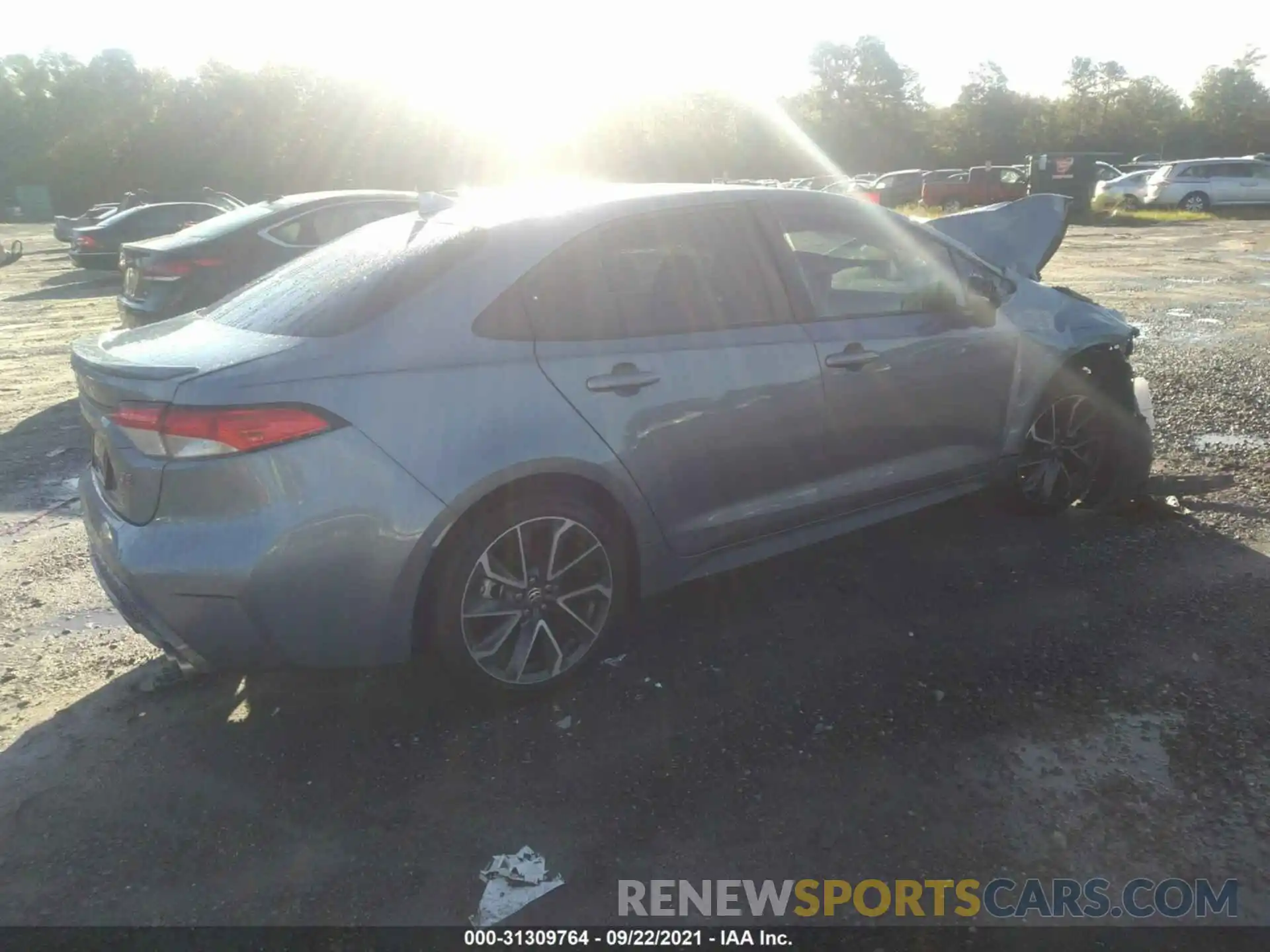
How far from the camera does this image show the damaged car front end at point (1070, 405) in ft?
15.1

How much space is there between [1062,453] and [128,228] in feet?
63.0

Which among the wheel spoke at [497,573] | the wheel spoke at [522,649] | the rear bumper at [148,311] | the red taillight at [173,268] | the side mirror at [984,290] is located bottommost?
the wheel spoke at [522,649]

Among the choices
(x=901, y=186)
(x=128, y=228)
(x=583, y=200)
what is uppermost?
(x=583, y=200)

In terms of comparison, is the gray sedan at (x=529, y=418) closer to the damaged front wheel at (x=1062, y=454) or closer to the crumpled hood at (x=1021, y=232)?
the damaged front wheel at (x=1062, y=454)

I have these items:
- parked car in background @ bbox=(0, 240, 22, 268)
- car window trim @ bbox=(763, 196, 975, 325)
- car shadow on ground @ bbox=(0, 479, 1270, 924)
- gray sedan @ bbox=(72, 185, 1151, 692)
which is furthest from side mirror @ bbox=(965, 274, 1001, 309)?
parked car in background @ bbox=(0, 240, 22, 268)

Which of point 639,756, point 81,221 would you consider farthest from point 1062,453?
point 81,221

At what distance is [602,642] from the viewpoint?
141 inches

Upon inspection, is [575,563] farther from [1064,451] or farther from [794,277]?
[1064,451]

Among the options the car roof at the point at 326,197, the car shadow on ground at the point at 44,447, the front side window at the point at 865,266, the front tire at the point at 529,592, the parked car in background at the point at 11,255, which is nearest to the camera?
the front tire at the point at 529,592

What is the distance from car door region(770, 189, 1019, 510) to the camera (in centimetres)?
396

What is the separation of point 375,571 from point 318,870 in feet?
2.67

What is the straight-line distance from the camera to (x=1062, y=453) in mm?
4863

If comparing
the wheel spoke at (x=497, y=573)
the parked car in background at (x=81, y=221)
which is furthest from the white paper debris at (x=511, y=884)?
the parked car in background at (x=81, y=221)

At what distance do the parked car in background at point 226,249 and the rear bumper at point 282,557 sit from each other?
15.1 feet
